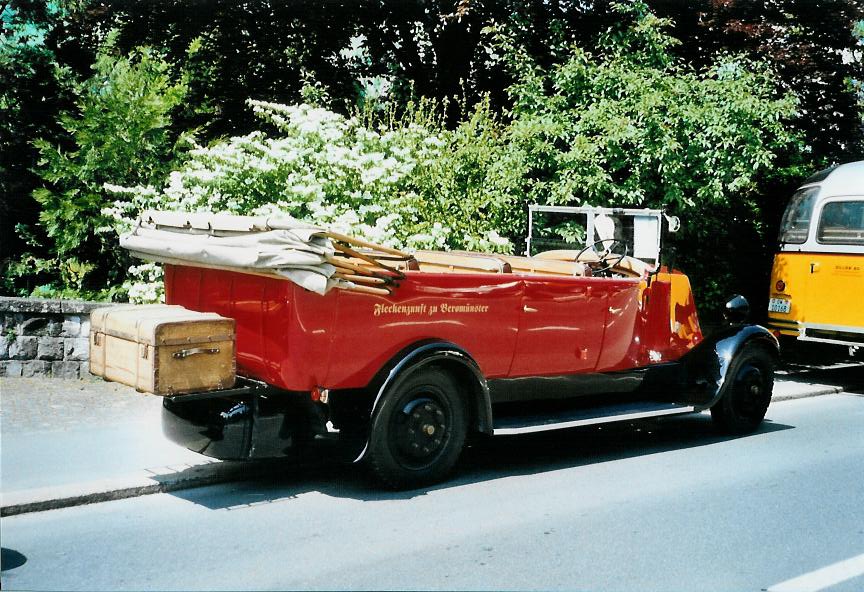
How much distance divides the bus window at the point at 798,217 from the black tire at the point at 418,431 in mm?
7875

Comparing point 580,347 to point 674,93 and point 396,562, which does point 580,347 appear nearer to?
point 396,562

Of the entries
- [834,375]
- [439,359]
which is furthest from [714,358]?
[834,375]

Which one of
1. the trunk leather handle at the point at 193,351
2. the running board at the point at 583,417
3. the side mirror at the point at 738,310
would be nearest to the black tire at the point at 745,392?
the side mirror at the point at 738,310

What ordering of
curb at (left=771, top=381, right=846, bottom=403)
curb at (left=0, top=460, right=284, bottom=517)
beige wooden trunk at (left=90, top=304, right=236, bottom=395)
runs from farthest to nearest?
curb at (left=771, top=381, right=846, bottom=403), curb at (left=0, top=460, right=284, bottom=517), beige wooden trunk at (left=90, top=304, right=236, bottom=395)

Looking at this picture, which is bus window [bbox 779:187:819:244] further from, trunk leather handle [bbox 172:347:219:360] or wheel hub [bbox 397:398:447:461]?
trunk leather handle [bbox 172:347:219:360]

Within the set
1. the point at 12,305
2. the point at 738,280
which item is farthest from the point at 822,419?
the point at 12,305

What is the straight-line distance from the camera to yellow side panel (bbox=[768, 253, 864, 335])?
1168cm

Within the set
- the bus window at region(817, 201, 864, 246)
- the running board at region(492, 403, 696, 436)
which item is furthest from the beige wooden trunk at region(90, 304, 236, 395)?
the bus window at region(817, 201, 864, 246)

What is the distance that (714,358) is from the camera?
27.2ft

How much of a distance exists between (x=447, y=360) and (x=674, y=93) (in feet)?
22.2

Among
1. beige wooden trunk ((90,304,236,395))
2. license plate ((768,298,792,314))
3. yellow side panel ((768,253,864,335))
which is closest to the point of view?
beige wooden trunk ((90,304,236,395))

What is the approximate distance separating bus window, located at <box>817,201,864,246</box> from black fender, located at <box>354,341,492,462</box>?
736 centimetres

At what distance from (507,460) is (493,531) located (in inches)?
76.9

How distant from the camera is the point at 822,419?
9.73 m
